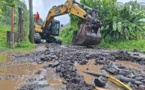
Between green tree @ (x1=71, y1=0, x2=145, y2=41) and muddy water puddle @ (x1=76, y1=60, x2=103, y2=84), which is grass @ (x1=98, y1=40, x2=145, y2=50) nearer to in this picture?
green tree @ (x1=71, y1=0, x2=145, y2=41)

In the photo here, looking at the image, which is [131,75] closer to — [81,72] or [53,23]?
[81,72]

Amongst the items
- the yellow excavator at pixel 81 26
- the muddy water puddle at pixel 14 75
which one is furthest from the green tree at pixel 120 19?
the muddy water puddle at pixel 14 75

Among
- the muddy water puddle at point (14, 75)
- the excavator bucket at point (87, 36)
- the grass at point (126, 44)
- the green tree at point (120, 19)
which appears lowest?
the muddy water puddle at point (14, 75)

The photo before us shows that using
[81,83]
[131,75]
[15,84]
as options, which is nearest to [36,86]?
[15,84]

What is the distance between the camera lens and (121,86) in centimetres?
440

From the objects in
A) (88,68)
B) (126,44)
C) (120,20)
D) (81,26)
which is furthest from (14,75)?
(120,20)

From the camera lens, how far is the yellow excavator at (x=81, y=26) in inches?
458

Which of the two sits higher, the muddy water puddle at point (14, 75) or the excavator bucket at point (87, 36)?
the excavator bucket at point (87, 36)

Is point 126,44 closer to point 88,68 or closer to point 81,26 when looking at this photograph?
point 81,26

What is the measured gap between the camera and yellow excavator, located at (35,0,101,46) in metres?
11.6

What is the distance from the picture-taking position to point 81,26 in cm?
1185

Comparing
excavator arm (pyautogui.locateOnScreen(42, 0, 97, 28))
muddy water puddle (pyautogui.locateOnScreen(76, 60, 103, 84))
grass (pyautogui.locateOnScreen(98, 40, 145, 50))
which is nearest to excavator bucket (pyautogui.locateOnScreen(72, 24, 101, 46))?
excavator arm (pyautogui.locateOnScreen(42, 0, 97, 28))

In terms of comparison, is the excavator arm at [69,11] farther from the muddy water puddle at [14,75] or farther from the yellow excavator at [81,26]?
the muddy water puddle at [14,75]

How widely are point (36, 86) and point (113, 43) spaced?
1089 centimetres
